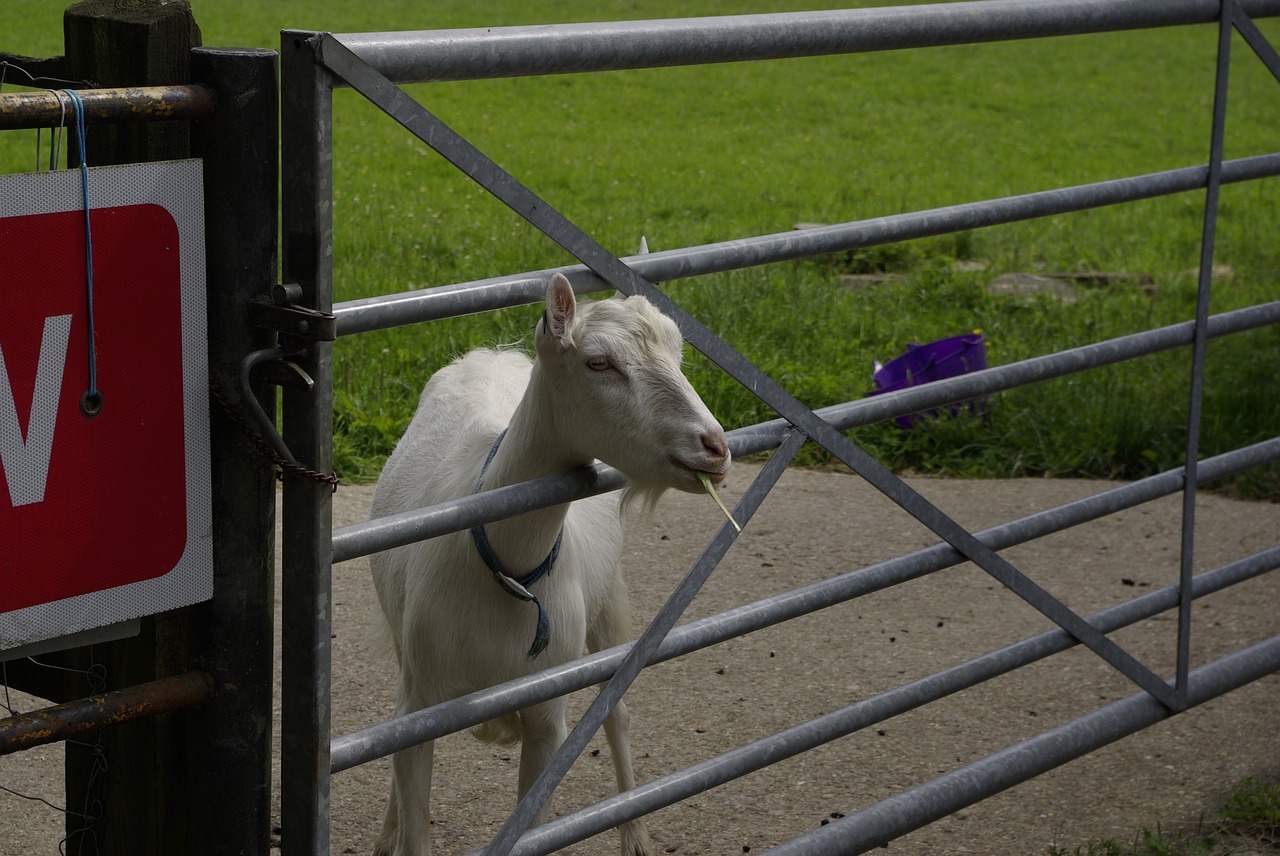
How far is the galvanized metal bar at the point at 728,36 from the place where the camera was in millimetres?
1777

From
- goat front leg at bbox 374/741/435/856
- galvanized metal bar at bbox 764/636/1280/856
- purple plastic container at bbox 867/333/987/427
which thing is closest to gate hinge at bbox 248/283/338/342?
galvanized metal bar at bbox 764/636/1280/856

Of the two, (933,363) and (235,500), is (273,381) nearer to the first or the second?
(235,500)

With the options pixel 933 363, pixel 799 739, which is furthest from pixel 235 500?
pixel 933 363

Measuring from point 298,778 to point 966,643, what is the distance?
3.07 metres

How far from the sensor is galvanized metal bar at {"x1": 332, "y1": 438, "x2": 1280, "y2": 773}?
192 cm

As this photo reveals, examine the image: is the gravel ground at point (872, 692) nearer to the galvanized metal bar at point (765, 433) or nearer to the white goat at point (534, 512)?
the white goat at point (534, 512)

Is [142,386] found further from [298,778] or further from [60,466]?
[298,778]

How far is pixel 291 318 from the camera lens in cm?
170

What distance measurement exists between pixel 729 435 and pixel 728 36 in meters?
0.61

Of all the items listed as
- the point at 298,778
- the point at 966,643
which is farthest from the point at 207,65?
the point at 966,643

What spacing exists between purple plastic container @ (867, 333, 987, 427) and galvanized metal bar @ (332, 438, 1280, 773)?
2.69 metres

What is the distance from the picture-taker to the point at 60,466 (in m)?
1.60

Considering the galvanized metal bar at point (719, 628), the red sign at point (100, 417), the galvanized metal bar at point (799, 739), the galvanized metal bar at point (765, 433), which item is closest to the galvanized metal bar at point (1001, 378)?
the galvanized metal bar at point (765, 433)

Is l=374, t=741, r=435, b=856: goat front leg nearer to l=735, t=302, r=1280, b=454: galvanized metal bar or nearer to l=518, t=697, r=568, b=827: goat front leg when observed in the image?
l=518, t=697, r=568, b=827: goat front leg
